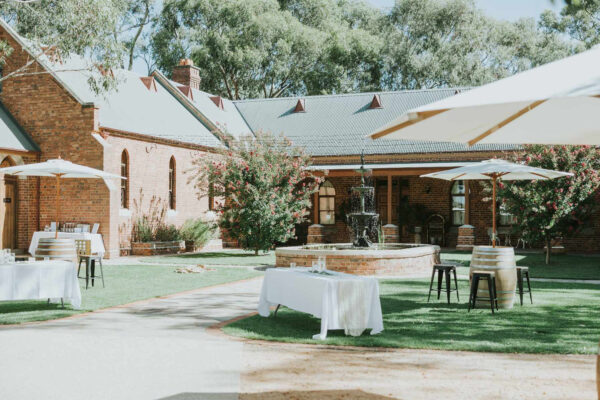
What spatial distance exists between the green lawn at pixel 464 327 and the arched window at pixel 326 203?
16303mm

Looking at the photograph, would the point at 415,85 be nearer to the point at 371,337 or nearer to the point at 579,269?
the point at 579,269

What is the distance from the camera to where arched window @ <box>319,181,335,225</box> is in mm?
27406

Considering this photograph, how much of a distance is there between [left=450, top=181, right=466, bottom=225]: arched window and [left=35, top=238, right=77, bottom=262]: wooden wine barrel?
58.5ft

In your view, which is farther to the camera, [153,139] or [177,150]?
[177,150]

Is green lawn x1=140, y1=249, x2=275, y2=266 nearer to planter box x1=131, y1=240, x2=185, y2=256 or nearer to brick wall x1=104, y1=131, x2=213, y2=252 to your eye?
planter box x1=131, y1=240, x2=185, y2=256

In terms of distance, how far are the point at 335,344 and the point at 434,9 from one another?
110ft

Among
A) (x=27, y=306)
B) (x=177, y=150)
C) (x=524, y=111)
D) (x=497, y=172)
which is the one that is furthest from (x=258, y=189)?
(x=524, y=111)

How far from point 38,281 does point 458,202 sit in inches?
772

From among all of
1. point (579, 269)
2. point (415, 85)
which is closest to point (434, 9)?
point (415, 85)

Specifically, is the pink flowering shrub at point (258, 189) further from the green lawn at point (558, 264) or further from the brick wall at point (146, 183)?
the green lawn at point (558, 264)

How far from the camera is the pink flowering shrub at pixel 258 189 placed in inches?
777

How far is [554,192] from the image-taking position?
17484 millimetres

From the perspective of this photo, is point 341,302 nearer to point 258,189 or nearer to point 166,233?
point 258,189

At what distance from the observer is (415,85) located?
126 ft
